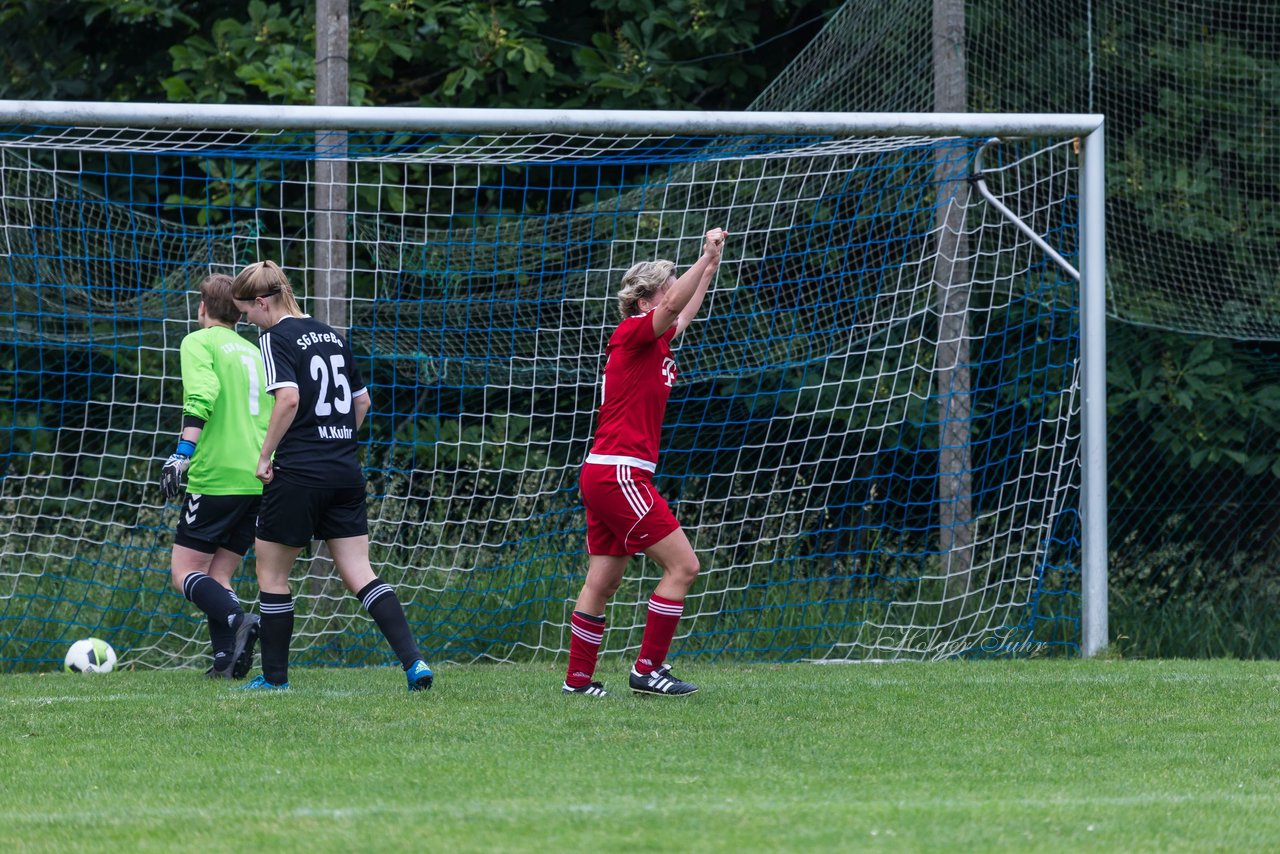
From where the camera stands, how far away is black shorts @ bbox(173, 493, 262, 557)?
714 cm

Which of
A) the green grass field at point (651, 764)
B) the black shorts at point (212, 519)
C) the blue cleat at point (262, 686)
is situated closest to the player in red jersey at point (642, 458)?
the green grass field at point (651, 764)

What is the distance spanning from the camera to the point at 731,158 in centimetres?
820

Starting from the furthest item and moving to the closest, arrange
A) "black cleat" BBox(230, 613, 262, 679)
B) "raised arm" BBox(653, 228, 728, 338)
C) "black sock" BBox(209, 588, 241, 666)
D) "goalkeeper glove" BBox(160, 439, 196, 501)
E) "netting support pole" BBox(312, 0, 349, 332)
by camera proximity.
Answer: "netting support pole" BBox(312, 0, 349, 332) < "black sock" BBox(209, 588, 241, 666) < "black cleat" BBox(230, 613, 262, 679) < "goalkeeper glove" BBox(160, 439, 196, 501) < "raised arm" BBox(653, 228, 728, 338)

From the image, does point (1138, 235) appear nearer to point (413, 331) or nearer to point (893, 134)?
point (893, 134)

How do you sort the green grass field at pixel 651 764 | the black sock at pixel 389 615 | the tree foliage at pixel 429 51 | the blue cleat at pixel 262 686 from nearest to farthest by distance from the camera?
the green grass field at pixel 651 764 < the black sock at pixel 389 615 < the blue cleat at pixel 262 686 < the tree foliage at pixel 429 51

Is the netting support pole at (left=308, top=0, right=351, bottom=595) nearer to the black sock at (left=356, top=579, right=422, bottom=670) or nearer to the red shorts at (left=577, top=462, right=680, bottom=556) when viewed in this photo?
the black sock at (left=356, top=579, right=422, bottom=670)

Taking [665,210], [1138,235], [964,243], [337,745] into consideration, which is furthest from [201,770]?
[1138,235]

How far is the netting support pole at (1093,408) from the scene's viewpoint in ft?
26.5

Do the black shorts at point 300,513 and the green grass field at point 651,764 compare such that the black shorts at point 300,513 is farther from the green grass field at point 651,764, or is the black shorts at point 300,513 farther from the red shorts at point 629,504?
the red shorts at point 629,504

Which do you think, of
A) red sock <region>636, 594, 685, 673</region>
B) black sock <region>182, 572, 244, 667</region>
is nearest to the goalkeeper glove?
black sock <region>182, 572, 244, 667</region>

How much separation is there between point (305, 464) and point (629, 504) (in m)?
1.32

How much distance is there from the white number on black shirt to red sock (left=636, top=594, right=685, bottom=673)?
150 centimetres

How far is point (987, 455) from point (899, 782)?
4.66 metres

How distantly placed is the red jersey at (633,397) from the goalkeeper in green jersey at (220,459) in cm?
186
